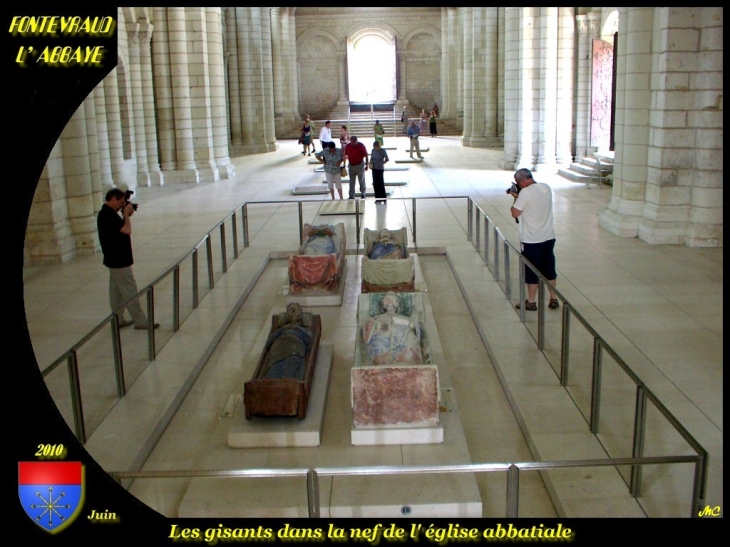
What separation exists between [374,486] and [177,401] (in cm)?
264

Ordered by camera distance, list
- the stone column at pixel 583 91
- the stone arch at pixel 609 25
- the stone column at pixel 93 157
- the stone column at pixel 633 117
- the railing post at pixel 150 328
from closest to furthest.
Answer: the railing post at pixel 150 328 < the stone column at pixel 633 117 < the stone column at pixel 93 157 < the stone arch at pixel 609 25 < the stone column at pixel 583 91

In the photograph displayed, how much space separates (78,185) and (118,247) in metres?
6.17

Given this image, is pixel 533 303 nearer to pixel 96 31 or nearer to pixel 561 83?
pixel 96 31

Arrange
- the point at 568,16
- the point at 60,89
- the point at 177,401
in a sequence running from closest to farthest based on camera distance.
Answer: the point at 60,89 < the point at 177,401 < the point at 568,16

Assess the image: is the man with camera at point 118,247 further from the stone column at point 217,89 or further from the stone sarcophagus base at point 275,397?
the stone column at point 217,89

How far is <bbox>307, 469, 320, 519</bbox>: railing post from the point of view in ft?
15.9

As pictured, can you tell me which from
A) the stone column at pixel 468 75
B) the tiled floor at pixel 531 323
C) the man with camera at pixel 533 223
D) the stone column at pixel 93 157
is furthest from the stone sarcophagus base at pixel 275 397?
the stone column at pixel 468 75

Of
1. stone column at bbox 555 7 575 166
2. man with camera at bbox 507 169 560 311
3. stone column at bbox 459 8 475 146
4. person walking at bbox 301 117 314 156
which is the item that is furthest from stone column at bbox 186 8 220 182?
man with camera at bbox 507 169 560 311

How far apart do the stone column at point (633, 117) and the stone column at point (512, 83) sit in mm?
10928

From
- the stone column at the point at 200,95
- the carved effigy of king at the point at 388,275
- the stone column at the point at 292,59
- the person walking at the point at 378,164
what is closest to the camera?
the carved effigy of king at the point at 388,275

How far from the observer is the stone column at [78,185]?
14.7m

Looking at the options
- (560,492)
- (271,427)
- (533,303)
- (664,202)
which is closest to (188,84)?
(664,202)

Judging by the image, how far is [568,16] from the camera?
23906 millimetres

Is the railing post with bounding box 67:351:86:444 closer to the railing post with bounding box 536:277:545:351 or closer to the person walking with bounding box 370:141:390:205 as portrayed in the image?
the railing post with bounding box 536:277:545:351
